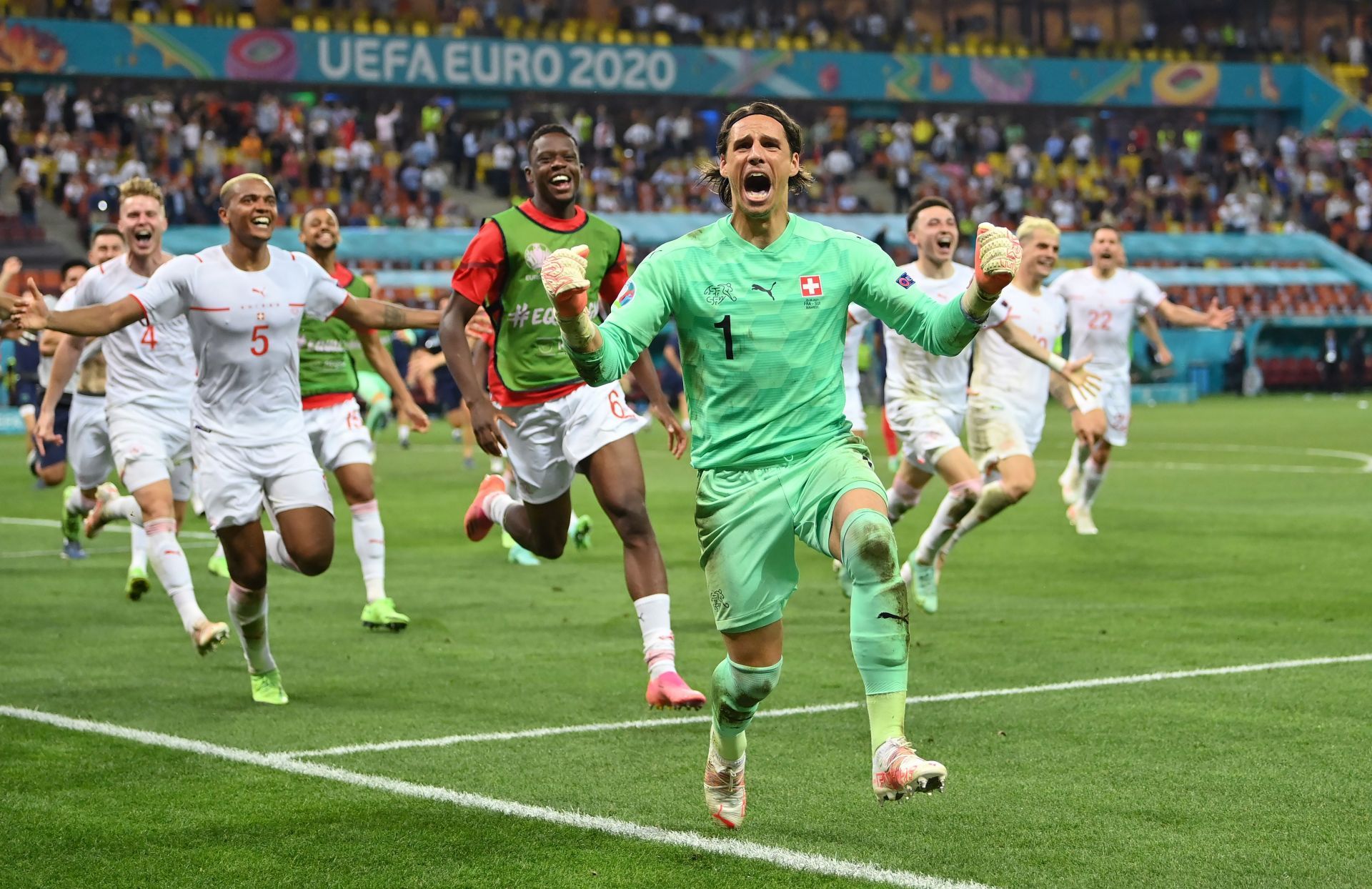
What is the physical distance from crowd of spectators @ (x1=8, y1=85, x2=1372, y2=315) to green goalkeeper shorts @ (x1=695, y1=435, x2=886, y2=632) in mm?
32389

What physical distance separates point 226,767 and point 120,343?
4568mm

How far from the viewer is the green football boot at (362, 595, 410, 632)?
11148mm

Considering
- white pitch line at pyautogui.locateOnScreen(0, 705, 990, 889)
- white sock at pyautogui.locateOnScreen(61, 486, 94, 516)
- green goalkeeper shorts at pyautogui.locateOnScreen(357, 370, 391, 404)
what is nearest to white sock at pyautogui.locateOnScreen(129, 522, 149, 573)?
white sock at pyautogui.locateOnScreen(61, 486, 94, 516)

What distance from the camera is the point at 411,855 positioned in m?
5.76

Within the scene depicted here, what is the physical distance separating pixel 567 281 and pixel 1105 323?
12.2 m

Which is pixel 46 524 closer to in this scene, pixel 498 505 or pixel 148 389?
pixel 148 389

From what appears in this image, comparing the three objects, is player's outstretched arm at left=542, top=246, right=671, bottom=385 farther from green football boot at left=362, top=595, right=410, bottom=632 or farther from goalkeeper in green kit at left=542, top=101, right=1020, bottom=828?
green football boot at left=362, top=595, right=410, bottom=632

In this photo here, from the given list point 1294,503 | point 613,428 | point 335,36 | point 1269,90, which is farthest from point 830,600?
point 1269,90

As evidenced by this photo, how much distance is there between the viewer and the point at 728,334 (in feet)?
Result: 19.2

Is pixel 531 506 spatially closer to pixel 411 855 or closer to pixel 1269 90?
pixel 411 855

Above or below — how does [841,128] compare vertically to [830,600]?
above

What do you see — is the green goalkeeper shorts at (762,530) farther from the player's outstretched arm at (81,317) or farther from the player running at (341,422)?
the player running at (341,422)

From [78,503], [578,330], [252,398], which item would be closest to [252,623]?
[252,398]

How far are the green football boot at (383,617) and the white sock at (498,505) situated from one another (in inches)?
38.4
